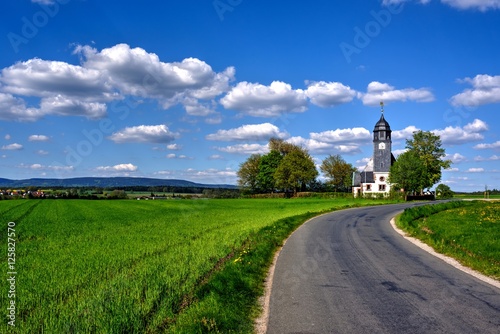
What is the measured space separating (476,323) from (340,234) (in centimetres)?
1437

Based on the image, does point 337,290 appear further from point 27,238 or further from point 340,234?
point 27,238

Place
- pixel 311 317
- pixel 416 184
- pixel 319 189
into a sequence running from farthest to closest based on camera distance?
pixel 319 189
pixel 416 184
pixel 311 317

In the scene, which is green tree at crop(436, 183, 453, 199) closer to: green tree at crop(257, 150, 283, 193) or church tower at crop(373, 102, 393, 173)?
church tower at crop(373, 102, 393, 173)

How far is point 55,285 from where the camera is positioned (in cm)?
988

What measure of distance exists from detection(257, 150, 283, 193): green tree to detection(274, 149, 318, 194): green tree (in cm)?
677

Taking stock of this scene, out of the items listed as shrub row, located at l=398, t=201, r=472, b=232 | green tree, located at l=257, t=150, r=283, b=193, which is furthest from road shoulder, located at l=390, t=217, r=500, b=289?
green tree, located at l=257, t=150, r=283, b=193

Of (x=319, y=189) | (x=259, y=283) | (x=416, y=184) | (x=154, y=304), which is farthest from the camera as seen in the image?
(x=319, y=189)

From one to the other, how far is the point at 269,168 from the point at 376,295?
344 feet

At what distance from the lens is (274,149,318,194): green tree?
104m

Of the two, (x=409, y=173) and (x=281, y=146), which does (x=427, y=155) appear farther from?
(x=281, y=146)

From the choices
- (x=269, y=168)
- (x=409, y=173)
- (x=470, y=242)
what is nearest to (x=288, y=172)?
(x=269, y=168)

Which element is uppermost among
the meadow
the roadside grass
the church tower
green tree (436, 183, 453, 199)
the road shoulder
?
the church tower

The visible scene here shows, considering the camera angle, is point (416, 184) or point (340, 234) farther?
point (416, 184)

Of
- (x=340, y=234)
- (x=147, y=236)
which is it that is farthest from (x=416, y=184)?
(x=147, y=236)
